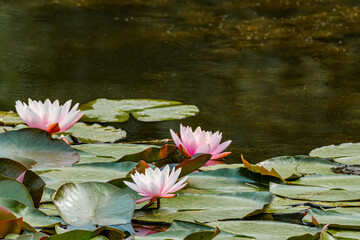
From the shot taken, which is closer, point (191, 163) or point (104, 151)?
point (191, 163)

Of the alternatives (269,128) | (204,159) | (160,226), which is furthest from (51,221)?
(269,128)

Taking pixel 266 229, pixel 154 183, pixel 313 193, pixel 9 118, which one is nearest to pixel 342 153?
pixel 313 193

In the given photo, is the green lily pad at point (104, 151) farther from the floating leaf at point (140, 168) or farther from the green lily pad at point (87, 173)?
the floating leaf at point (140, 168)

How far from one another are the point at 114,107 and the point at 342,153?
1037mm

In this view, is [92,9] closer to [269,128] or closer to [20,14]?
[20,14]

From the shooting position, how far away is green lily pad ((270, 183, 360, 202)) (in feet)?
5.11

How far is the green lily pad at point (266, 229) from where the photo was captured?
52.2 inches

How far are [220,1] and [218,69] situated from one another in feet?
9.97

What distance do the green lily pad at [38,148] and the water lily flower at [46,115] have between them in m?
0.05

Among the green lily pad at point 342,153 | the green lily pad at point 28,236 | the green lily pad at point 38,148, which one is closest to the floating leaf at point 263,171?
the green lily pad at point 342,153

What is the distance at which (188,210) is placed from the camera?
1478 millimetres

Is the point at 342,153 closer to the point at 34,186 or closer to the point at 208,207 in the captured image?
the point at 208,207

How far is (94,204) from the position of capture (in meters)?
1.37

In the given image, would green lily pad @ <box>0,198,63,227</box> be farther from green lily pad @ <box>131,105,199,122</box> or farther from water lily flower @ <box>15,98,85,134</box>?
green lily pad @ <box>131,105,199,122</box>
